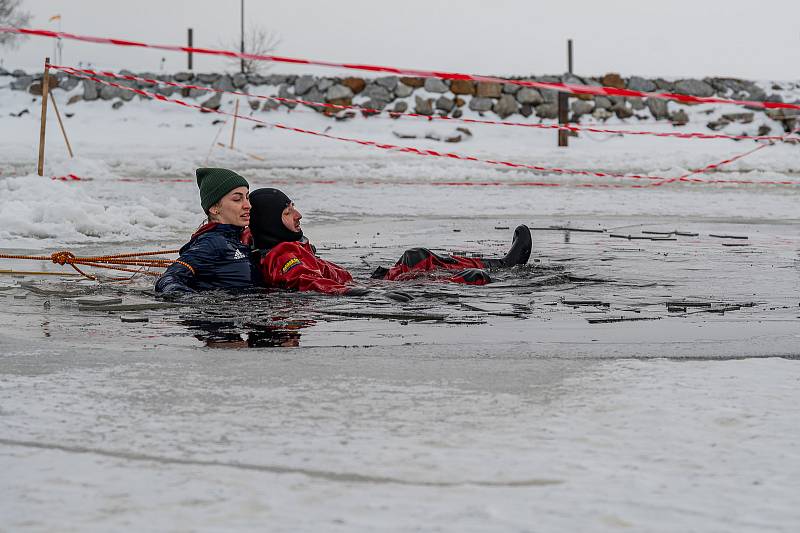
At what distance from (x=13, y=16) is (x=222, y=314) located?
161 feet

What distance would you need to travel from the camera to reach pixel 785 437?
11.2 feet

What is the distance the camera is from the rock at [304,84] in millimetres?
32406

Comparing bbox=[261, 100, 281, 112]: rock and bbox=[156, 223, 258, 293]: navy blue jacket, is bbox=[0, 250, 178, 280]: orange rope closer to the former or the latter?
bbox=[156, 223, 258, 293]: navy blue jacket

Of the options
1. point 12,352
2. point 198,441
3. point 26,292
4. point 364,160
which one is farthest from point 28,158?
point 198,441

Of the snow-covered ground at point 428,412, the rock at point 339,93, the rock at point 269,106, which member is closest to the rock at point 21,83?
the rock at point 269,106

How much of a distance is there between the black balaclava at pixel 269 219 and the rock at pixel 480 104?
24.4 metres

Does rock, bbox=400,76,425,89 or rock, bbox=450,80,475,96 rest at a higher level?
rock, bbox=400,76,425,89

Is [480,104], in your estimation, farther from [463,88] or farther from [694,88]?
[694,88]

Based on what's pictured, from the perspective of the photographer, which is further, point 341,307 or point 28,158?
point 28,158

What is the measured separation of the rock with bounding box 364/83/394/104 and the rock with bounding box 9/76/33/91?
31.2 ft

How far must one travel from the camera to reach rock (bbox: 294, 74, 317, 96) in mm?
32406

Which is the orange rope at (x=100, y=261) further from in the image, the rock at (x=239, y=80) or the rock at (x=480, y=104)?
the rock at (x=239, y=80)

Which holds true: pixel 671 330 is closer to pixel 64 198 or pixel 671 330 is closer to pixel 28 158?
pixel 64 198

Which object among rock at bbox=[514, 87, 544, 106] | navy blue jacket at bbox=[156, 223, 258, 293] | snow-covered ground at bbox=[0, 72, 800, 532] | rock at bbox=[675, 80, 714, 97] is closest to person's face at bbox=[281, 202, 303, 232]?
navy blue jacket at bbox=[156, 223, 258, 293]
